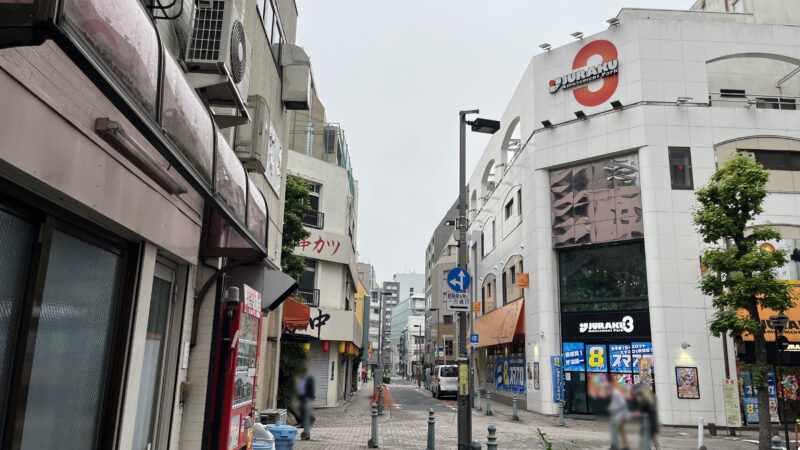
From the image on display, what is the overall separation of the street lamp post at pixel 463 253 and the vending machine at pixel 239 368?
489 cm

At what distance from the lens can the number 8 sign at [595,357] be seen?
24.7 metres

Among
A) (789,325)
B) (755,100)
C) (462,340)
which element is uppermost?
(755,100)

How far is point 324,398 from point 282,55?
19.7 metres

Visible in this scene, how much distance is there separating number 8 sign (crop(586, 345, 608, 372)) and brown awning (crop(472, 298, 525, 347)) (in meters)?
5.11

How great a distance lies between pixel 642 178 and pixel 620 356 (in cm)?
813

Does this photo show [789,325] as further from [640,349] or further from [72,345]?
[72,345]

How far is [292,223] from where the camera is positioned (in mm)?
20203

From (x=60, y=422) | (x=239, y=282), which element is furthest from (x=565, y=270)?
(x=60, y=422)

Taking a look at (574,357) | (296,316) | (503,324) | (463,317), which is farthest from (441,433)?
(503,324)

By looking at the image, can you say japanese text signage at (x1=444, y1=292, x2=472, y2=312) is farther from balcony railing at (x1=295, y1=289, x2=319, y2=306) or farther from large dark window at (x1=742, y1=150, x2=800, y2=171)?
large dark window at (x1=742, y1=150, x2=800, y2=171)

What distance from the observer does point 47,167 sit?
406 centimetres

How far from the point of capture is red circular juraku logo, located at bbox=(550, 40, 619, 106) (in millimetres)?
26438

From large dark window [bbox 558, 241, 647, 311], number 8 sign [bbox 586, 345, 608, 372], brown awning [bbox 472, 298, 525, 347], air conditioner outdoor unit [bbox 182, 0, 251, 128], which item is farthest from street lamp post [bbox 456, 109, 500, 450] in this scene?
brown awning [bbox 472, 298, 525, 347]

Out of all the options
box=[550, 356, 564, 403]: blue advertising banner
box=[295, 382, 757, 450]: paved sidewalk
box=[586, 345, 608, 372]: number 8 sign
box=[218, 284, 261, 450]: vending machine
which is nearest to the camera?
box=[218, 284, 261, 450]: vending machine
